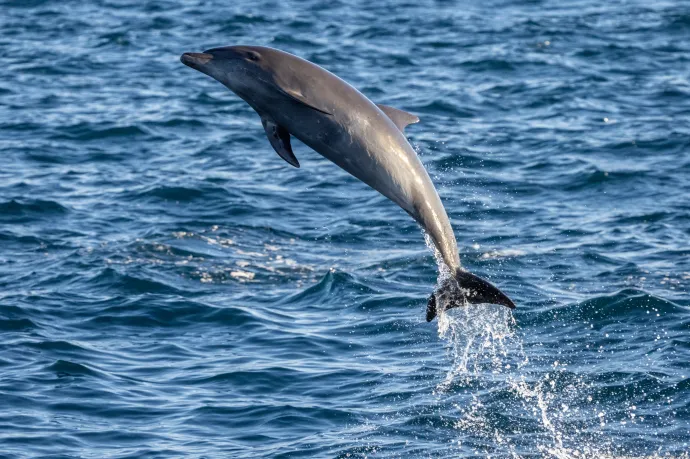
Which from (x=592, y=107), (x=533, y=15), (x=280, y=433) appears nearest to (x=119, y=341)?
(x=280, y=433)

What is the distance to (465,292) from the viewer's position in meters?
9.61

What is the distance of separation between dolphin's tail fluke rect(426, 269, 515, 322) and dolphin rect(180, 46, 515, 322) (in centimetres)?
71

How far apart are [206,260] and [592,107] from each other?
9.67 metres

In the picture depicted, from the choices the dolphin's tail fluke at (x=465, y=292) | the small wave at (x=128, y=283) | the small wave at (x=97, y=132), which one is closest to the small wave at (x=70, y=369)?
the small wave at (x=128, y=283)

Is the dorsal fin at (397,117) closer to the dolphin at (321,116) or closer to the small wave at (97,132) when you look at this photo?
the dolphin at (321,116)

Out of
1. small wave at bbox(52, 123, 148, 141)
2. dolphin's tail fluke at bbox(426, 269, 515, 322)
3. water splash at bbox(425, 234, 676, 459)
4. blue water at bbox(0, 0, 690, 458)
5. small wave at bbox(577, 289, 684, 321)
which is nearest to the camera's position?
dolphin's tail fluke at bbox(426, 269, 515, 322)

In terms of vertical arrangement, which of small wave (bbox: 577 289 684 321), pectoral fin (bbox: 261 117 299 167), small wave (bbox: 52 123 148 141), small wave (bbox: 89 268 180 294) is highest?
pectoral fin (bbox: 261 117 299 167)

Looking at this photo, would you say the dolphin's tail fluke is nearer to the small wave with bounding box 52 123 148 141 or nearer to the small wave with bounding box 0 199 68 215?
the small wave with bounding box 0 199 68 215

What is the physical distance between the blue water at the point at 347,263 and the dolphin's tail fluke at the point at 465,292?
83.9 inches

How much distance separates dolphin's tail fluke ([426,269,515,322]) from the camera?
9.51 m

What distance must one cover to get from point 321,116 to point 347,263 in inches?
296

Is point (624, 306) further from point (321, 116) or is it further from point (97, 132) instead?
point (97, 132)

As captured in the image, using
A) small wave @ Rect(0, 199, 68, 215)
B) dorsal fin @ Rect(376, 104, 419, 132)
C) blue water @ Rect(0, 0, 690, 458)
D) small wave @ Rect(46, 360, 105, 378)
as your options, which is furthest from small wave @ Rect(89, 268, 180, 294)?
dorsal fin @ Rect(376, 104, 419, 132)

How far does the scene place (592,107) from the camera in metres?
23.3
